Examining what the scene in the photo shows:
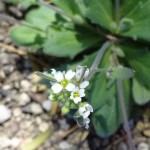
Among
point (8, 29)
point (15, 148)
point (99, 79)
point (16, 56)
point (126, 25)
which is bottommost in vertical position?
point (15, 148)

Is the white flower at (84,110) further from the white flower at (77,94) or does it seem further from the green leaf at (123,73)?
the green leaf at (123,73)

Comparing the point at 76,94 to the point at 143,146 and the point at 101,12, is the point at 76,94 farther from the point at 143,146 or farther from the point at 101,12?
the point at 143,146

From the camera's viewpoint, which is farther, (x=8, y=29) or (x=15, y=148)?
(x=8, y=29)

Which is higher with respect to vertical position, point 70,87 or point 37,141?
point 37,141

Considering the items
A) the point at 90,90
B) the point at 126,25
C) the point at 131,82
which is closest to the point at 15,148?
the point at 90,90

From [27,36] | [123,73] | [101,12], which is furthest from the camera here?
[27,36]

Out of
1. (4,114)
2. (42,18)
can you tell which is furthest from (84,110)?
(42,18)

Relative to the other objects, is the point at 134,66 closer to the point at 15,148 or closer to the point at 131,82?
the point at 131,82
